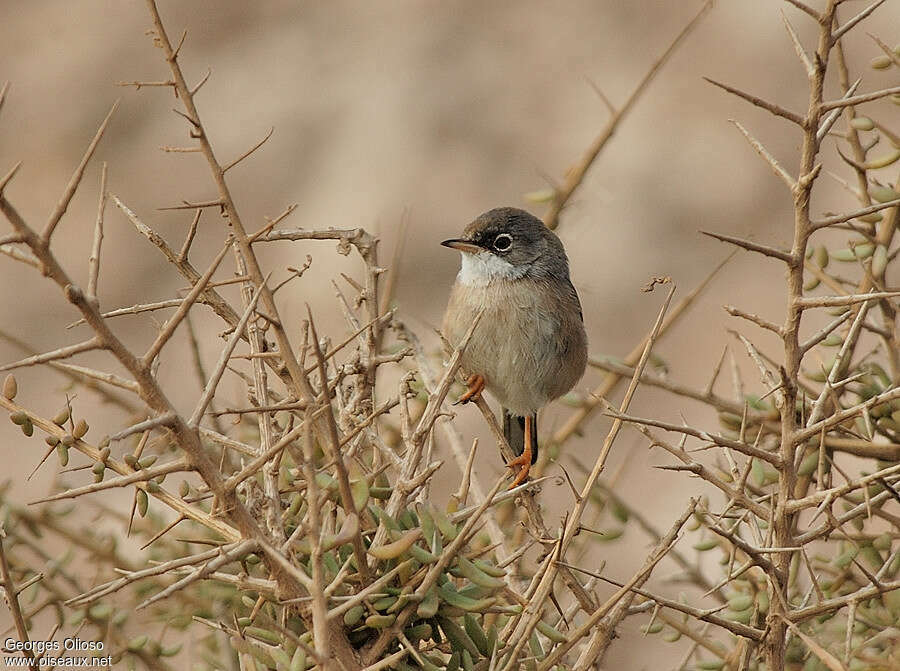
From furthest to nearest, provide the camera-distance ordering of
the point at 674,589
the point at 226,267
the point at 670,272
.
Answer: the point at 226,267 < the point at 670,272 < the point at 674,589

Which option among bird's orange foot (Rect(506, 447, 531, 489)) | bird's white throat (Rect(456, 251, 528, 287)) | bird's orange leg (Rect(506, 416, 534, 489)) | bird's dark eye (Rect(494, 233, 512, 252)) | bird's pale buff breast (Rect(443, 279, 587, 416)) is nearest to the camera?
bird's orange leg (Rect(506, 416, 534, 489))

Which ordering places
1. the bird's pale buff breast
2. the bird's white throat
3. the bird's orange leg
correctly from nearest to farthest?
the bird's orange leg → the bird's pale buff breast → the bird's white throat

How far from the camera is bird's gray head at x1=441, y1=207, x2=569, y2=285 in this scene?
4.83 m

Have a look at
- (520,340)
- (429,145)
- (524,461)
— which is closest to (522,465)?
(524,461)

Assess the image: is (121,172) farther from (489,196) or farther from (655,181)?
(655,181)

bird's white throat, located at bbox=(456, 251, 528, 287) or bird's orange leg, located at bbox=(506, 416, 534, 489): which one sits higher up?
bird's white throat, located at bbox=(456, 251, 528, 287)

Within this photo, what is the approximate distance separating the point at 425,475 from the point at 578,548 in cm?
173

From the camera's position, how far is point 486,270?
4812 mm

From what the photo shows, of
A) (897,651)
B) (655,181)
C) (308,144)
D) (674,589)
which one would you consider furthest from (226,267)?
(897,651)

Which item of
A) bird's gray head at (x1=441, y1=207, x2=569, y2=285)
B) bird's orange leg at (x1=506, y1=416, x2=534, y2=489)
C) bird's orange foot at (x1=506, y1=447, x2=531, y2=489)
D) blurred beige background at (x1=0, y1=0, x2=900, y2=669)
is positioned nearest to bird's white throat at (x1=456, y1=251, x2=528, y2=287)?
bird's gray head at (x1=441, y1=207, x2=569, y2=285)

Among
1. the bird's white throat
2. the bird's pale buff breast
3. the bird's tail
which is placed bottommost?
the bird's tail

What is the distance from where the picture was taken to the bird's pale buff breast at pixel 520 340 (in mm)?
4676

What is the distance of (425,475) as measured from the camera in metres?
2.02

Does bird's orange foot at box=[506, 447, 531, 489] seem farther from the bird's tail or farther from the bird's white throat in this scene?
the bird's white throat
